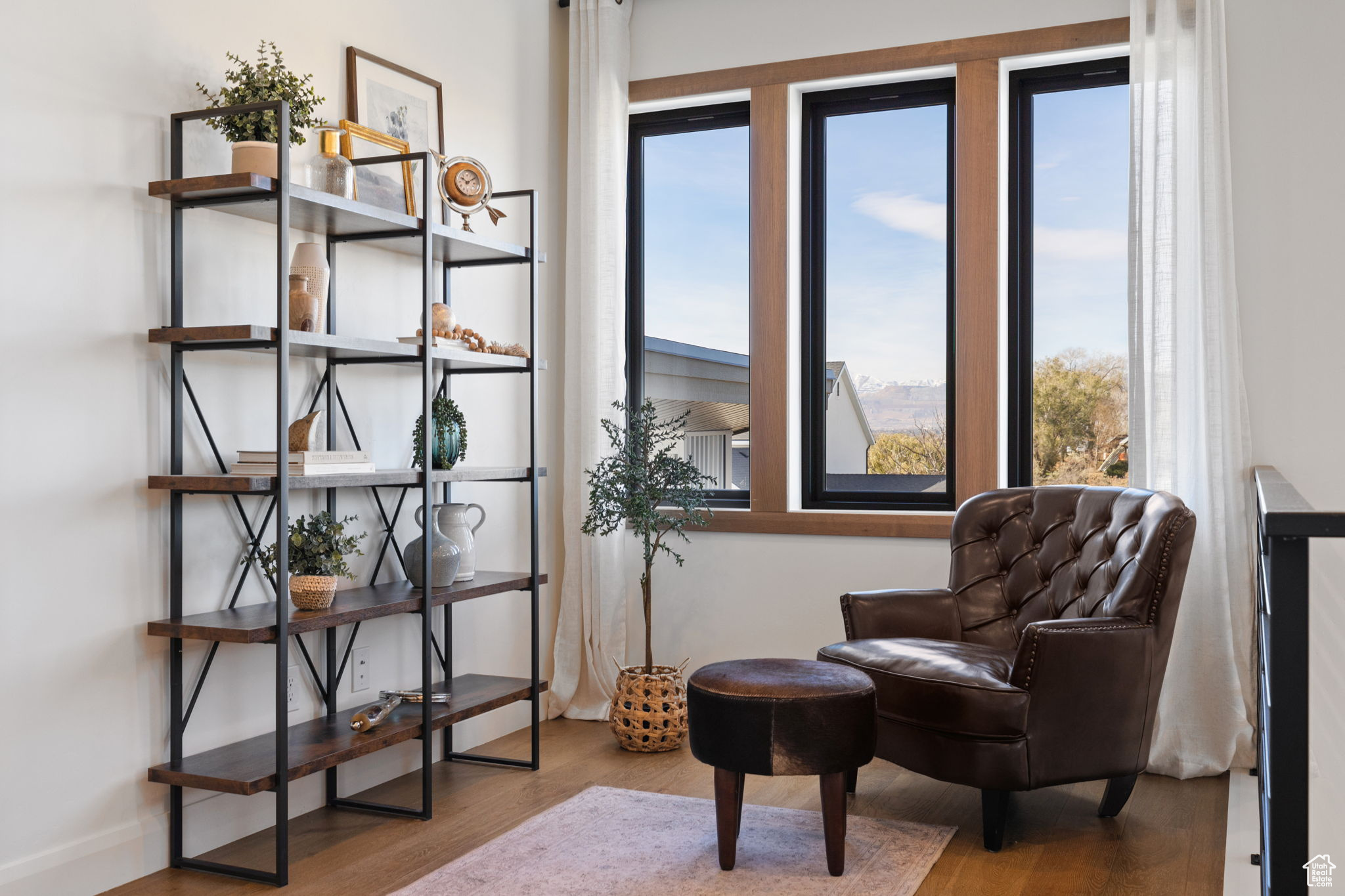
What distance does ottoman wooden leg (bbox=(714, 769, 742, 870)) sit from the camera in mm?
2680

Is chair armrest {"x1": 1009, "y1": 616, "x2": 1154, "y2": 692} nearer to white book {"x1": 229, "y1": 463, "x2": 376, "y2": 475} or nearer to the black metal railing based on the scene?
the black metal railing

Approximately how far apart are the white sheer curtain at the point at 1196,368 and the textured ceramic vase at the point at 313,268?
258 centimetres

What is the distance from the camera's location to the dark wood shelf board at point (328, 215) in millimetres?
2588

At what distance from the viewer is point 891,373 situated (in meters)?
4.25

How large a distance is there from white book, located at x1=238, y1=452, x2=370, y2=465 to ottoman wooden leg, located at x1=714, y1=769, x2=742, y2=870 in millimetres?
1250

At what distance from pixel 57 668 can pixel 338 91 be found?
5.93ft

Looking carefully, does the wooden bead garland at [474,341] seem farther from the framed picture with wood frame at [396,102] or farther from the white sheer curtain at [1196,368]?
the white sheer curtain at [1196,368]

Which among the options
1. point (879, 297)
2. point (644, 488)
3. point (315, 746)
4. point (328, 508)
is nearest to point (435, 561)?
point (328, 508)

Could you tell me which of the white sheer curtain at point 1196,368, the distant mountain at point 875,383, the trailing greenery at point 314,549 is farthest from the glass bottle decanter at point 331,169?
the white sheer curtain at point 1196,368

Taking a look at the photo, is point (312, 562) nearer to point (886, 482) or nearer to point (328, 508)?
point (328, 508)

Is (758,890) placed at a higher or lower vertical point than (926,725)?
lower

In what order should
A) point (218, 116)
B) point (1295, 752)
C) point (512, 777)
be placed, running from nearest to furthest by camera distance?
point (1295, 752)
point (218, 116)
point (512, 777)

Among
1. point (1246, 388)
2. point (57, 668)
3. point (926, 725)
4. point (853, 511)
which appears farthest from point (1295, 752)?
point (853, 511)

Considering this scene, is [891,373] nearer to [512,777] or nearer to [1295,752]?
[512,777]
